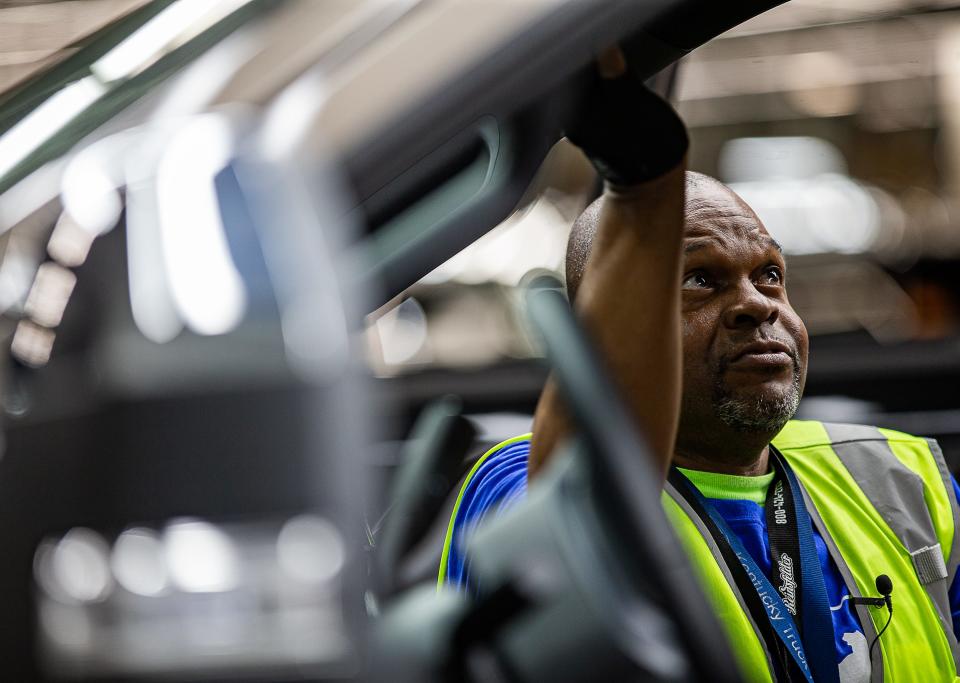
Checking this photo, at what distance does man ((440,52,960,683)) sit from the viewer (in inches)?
69.3

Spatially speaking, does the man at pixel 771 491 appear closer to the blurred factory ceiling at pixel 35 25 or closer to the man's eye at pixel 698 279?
the man's eye at pixel 698 279

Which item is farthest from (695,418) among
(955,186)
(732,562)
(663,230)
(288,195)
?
(955,186)

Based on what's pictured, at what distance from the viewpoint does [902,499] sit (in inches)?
82.0

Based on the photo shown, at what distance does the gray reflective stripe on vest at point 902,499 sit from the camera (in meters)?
2.00

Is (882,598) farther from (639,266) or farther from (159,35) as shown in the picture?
(159,35)

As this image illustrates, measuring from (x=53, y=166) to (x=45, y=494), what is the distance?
0.32 meters

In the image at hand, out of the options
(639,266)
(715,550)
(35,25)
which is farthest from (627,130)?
(35,25)

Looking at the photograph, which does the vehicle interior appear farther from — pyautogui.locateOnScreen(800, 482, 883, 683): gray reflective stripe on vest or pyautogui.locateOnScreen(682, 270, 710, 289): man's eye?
pyautogui.locateOnScreen(800, 482, 883, 683): gray reflective stripe on vest

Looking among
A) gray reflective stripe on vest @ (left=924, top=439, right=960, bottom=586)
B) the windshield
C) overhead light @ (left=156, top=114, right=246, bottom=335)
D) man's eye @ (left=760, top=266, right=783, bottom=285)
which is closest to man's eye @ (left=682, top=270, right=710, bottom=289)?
man's eye @ (left=760, top=266, right=783, bottom=285)

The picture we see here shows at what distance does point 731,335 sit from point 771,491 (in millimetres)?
268

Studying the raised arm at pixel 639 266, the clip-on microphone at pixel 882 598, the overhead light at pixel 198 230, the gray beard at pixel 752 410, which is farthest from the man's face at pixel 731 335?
the overhead light at pixel 198 230

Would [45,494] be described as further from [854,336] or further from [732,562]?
[854,336]

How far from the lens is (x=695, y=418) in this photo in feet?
6.68

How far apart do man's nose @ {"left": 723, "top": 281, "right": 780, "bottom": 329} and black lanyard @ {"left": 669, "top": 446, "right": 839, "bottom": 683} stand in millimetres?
277
